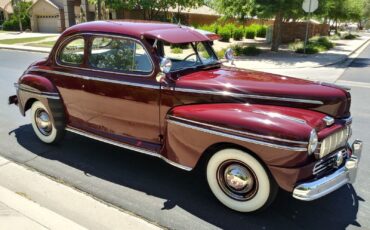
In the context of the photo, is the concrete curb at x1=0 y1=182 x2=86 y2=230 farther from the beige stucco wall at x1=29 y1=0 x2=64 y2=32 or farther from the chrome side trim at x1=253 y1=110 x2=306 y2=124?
the beige stucco wall at x1=29 y1=0 x2=64 y2=32

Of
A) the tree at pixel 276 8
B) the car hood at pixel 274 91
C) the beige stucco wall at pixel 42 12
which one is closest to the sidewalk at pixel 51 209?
the car hood at pixel 274 91

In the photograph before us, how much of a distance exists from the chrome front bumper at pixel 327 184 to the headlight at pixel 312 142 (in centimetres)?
30

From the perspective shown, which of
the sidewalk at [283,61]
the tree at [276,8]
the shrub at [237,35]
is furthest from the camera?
the shrub at [237,35]

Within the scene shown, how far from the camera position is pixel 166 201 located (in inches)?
165

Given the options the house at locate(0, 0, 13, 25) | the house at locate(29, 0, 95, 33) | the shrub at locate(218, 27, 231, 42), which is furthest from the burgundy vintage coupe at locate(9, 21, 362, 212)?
the house at locate(0, 0, 13, 25)

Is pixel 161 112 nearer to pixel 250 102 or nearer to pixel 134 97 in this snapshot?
pixel 134 97

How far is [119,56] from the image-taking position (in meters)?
4.77

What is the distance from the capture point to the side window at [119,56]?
4.55 metres

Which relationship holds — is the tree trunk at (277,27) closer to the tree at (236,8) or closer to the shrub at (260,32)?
the tree at (236,8)

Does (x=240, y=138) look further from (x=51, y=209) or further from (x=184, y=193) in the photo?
Result: (x=51, y=209)

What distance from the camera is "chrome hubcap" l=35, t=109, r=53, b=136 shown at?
566 cm

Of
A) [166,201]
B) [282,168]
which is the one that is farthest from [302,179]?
[166,201]

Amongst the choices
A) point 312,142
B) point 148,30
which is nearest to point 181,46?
point 148,30

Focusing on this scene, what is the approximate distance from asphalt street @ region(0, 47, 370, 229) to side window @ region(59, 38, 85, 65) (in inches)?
53.4
